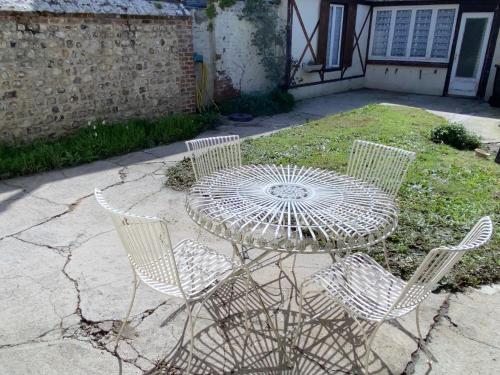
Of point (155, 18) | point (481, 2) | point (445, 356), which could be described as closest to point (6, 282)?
point (445, 356)

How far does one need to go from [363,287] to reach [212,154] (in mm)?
1687

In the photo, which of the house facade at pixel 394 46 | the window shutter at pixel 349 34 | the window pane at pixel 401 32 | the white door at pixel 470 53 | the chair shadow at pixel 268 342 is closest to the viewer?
the chair shadow at pixel 268 342

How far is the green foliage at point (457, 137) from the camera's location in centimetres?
595

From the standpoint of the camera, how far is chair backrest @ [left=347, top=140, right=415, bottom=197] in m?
2.97

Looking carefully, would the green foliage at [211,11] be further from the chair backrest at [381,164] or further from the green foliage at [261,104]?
the chair backrest at [381,164]

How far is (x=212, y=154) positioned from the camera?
3.23m

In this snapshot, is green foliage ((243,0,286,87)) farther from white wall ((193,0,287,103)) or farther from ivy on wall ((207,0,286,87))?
white wall ((193,0,287,103))

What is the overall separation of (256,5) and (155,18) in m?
2.59

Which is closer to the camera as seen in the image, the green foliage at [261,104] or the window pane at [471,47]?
the green foliage at [261,104]

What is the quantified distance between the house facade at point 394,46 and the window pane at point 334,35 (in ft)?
0.08

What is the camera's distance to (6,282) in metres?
2.69

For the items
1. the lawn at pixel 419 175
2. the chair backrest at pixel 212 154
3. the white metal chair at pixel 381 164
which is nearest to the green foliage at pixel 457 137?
the lawn at pixel 419 175

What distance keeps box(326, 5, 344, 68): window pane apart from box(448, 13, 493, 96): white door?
122 inches

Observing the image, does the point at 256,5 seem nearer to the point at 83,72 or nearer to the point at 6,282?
the point at 83,72
